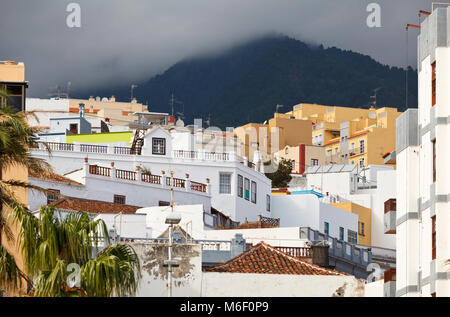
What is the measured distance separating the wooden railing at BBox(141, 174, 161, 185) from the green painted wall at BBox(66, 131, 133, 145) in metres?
10.8

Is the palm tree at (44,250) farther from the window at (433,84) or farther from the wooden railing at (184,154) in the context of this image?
the wooden railing at (184,154)

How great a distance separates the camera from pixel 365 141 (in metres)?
128

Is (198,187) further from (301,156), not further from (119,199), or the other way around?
(301,156)

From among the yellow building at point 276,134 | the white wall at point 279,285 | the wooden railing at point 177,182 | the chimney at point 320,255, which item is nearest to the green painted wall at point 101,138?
the wooden railing at point 177,182

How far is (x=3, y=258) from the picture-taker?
1286 inches

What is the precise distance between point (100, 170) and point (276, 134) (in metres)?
71.3

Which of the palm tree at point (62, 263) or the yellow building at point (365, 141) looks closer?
the palm tree at point (62, 263)

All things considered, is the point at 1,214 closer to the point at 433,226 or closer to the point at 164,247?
the point at 164,247

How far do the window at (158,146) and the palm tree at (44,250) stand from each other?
150 ft

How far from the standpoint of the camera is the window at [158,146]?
8111 cm

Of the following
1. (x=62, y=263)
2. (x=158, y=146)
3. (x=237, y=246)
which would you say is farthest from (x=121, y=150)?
(x=62, y=263)

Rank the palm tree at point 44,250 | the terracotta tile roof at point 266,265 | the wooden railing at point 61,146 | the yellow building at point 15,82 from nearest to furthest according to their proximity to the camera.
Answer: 1. the palm tree at point 44,250
2. the terracotta tile roof at point 266,265
3. the yellow building at point 15,82
4. the wooden railing at point 61,146

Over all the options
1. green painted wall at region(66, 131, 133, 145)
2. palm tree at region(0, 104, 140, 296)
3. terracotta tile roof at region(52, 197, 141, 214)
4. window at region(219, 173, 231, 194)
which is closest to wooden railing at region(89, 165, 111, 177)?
terracotta tile roof at region(52, 197, 141, 214)
